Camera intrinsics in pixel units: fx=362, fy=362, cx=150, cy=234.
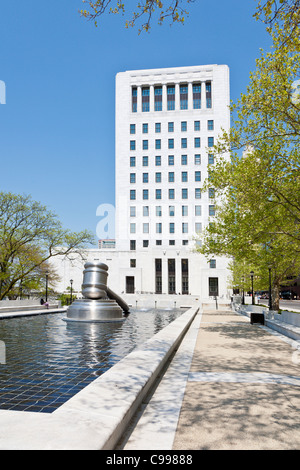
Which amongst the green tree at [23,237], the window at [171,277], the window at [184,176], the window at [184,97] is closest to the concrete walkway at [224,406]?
the green tree at [23,237]

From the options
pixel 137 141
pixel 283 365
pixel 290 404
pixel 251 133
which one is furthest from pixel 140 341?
pixel 137 141

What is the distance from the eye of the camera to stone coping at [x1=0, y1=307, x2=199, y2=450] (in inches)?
136

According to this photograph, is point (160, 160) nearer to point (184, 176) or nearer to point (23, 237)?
point (184, 176)

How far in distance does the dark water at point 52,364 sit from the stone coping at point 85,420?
77 cm

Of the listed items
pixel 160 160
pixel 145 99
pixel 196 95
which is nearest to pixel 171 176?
pixel 160 160

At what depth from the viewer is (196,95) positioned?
80.2 m

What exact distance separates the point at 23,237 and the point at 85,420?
3510cm

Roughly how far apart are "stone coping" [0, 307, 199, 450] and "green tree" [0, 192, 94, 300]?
32333mm

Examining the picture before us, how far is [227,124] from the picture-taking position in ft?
252

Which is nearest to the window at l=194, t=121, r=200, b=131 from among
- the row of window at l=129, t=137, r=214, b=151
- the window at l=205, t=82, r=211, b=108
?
the row of window at l=129, t=137, r=214, b=151

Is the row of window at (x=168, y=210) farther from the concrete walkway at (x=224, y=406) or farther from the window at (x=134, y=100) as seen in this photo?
the concrete walkway at (x=224, y=406)

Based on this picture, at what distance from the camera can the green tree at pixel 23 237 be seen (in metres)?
35.8
